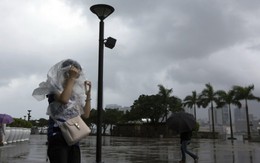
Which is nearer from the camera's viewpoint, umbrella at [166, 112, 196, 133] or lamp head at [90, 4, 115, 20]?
lamp head at [90, 4, 115, 20]

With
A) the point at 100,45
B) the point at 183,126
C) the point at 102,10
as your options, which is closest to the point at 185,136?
the point at 183,126

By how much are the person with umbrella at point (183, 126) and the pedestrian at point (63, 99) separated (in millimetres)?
7777

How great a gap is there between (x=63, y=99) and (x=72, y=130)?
30cm

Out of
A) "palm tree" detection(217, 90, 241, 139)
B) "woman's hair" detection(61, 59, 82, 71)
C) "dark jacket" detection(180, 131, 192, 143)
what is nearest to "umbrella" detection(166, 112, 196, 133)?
"dark jacket" detection(180, 131, 192, 143)

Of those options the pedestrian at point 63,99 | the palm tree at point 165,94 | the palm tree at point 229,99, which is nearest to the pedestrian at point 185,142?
the pedestrian at point 63,99

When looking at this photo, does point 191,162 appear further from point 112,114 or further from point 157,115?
point 112,114

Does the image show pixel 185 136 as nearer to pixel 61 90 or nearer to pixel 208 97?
pixel 61 90

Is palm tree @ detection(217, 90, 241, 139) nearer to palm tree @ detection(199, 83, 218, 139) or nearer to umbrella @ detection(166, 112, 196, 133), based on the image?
palm tree @ detection(199, 83, 218, 139)

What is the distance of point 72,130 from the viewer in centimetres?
303

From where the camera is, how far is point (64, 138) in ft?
9.98

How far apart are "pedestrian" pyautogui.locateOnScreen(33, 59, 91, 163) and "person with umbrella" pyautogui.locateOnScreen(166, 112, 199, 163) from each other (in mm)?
7777

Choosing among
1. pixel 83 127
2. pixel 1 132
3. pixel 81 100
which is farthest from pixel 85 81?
pixel 1 132

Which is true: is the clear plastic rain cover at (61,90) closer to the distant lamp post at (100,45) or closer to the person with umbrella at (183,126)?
the distant lamp post at (100,45)

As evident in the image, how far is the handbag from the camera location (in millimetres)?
3020
